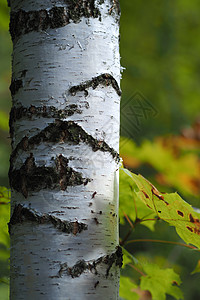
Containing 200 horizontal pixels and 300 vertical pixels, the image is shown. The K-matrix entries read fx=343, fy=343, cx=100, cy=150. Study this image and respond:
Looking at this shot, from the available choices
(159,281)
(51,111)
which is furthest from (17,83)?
(159,281)

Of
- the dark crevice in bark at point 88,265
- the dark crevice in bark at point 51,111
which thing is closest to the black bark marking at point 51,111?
the dark crevice in bark at point 51,111

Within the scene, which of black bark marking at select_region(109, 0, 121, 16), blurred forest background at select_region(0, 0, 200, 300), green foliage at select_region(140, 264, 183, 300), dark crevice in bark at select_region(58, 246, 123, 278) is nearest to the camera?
dark crevice in bark at select_region(58, 246, 123, 278)

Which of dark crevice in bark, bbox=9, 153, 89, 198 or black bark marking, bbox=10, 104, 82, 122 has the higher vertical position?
black bark marking, bbox=10, 104, 82, 122

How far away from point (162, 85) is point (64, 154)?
12.5ft

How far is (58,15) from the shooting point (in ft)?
2.53

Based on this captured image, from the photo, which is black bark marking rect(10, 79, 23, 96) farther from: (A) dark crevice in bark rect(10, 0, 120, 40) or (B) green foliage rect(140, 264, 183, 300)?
(B) green foliage rect(140, 264, 183, 300)

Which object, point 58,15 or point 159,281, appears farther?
point 159,281

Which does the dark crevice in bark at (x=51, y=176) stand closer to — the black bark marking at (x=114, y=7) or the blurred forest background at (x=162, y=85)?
the black bark marking at (x=114, y=7)

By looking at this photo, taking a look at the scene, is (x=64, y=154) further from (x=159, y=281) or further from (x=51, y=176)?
(x=159, y=281)

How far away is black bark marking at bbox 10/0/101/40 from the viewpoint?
0.77m

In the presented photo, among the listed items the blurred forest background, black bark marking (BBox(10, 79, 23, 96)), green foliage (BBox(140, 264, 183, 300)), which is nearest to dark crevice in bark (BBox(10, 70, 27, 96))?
black bark marking (BBox(10, 79, 23, 96))

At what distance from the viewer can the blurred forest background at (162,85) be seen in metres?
3.65

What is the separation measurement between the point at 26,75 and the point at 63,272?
44 centimetres

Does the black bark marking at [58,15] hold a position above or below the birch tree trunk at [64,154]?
above
